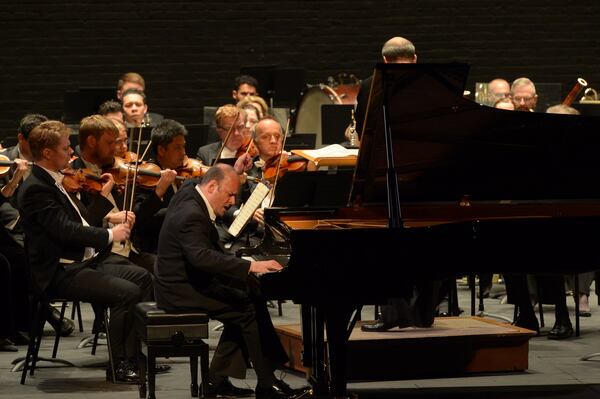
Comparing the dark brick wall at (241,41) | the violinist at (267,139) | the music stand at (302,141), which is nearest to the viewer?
the violinist at (267,139)

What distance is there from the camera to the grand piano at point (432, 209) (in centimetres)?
505

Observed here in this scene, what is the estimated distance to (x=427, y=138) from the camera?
18.3ft

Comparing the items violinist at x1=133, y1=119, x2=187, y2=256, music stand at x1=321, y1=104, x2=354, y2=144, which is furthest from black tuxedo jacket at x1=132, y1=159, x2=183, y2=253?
music stand at x1=321, y1=104, x2=354, y2=144

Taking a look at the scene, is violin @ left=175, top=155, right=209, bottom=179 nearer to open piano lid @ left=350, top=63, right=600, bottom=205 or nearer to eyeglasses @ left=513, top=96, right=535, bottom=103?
open piano lid @ left=350, top=63, right=600, bottom=205

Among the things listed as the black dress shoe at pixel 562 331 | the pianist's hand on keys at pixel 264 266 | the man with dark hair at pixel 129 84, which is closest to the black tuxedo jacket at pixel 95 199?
the pianist's hand on keys at pixel 264 266

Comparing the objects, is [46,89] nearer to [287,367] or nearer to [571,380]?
[287,367]

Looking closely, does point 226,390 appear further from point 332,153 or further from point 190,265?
point 332,153

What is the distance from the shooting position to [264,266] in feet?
17.6

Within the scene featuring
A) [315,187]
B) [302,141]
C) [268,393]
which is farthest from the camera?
[302,141]

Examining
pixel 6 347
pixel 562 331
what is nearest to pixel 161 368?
pixel 6 347

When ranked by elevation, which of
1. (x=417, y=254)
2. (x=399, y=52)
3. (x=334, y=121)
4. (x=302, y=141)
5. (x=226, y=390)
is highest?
(x=399, y=52)

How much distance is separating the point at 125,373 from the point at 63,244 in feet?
2.50

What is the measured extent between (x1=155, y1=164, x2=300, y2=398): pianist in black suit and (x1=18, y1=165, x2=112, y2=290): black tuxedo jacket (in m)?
0.48

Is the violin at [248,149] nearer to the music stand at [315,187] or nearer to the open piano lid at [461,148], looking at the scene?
the music stand at [315,187]
